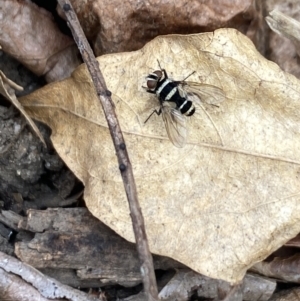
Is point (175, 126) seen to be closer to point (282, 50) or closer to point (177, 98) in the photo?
point (177, 98)

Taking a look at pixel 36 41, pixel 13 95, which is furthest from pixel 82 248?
pixel 36 41

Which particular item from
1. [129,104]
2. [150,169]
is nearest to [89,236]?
[150,169]

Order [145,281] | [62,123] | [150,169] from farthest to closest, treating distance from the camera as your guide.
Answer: [62,123], [150,169], [145,281]

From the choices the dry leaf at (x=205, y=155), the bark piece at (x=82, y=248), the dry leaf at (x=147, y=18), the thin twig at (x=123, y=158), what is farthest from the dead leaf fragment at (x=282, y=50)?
the bark piece at (x=82, y=248)

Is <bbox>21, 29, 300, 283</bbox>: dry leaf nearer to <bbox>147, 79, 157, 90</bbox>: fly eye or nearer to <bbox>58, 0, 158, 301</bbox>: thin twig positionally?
<bbox>147, 79, 157, 90</bbox>: fly eye

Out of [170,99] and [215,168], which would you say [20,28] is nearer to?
[170,99]

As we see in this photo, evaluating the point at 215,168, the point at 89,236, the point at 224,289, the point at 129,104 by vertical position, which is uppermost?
the point at 129,104

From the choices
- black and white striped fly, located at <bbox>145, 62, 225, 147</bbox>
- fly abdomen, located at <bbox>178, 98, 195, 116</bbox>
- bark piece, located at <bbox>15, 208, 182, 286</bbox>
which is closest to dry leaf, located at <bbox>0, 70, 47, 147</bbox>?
bark piece, located at <bbox>15, 208, 182, 286</bbox>
